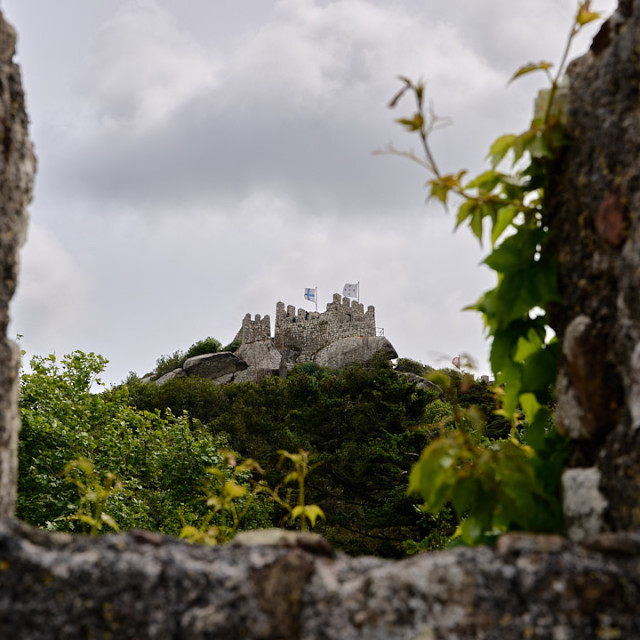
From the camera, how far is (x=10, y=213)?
4.56 feet

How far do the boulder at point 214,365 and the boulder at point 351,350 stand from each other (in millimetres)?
6637

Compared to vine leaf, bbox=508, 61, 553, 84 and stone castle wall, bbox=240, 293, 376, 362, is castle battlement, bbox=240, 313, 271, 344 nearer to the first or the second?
stone castle wall, bbox=240, 293, 376, 362

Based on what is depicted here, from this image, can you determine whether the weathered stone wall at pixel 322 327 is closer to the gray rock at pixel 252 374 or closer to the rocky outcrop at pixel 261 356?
the rocky outcrop at pixel 261 356

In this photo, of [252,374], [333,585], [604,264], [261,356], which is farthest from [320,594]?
[261,356]

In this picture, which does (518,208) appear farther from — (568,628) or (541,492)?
(568,628)

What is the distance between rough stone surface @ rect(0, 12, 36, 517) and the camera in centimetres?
134

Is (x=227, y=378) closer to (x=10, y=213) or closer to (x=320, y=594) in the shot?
(x=10, y=213)

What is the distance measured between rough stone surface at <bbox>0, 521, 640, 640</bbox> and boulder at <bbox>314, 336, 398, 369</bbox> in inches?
1805

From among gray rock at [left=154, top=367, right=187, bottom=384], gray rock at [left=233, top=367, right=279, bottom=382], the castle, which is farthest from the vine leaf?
gray rock at [left=154, top=367, right=187, bottom=384]

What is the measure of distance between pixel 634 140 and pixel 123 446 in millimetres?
15282

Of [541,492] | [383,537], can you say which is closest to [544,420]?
[541,492]

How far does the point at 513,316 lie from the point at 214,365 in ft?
168

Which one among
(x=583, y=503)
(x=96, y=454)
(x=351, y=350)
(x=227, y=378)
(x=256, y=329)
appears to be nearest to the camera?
(x=583, y=503)

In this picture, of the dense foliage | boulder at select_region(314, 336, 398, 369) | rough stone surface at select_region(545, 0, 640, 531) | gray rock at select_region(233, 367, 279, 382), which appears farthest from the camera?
gray rock at select_region(233, 367, 279, 382)
